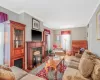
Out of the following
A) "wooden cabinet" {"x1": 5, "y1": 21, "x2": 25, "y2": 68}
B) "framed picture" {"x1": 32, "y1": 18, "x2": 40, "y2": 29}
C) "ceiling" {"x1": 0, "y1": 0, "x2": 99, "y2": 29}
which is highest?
"ceiling" {"x1": 0, "y1": 0, "x2": 99, "y2": 29}

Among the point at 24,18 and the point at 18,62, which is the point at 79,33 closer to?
the point at 24,18

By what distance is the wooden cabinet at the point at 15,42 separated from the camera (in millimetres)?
2586

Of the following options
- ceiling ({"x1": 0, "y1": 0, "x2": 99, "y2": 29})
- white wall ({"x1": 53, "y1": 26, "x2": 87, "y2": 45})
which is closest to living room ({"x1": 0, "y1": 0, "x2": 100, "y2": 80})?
ceiling ({"x1": 0, "y1": 0, "x2": 99, "y2": 29})

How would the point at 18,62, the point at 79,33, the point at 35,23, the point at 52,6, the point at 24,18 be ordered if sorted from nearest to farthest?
the point at 52,6, the point at 18,62, the point at 24,18, the point at 35,23, the point at 79,33

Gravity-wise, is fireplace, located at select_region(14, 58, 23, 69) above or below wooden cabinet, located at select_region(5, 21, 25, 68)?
below

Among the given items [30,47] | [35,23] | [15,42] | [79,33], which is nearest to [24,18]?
[35,23]

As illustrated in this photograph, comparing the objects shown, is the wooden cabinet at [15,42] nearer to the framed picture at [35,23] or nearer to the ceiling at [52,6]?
the ceiling at [52,6]

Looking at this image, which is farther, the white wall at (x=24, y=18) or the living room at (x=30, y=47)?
the white wall at (x=24, y=18)

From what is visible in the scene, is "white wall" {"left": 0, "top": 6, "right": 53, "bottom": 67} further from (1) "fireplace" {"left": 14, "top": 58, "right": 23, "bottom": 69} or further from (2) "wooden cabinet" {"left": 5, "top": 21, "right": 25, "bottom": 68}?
(1) "fireplace" {"left": 14, "top": 58, "right": 23, "bottom": 69}

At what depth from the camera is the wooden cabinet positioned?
8.48 feet

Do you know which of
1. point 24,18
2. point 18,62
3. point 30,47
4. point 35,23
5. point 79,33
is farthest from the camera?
point 79,33

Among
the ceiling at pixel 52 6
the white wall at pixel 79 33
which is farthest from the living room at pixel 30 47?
the white wall at pixel 79 33

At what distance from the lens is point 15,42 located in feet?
9.27

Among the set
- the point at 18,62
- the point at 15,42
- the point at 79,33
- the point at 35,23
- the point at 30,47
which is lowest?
the point at 18,62
